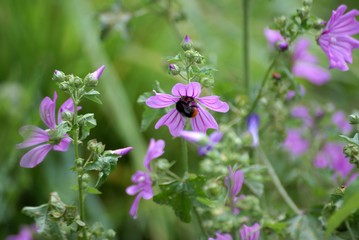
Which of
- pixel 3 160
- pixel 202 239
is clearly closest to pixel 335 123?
pixel 202 239

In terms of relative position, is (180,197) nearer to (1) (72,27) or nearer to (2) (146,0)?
(2) (146,0)

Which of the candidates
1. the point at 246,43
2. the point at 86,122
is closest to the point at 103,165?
the point at 86,122

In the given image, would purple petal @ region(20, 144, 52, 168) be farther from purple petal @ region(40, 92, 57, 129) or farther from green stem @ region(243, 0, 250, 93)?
green stem @ region(243, 0, 250, 93)

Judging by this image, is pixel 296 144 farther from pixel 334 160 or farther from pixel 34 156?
pixel 34 156

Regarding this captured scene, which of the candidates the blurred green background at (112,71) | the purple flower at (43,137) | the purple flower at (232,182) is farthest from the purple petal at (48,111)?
the blurred green background at (112,71)

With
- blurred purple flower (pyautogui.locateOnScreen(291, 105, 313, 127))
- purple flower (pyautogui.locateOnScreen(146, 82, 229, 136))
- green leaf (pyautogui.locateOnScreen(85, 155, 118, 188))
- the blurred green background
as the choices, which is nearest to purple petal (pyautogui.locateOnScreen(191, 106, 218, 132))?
purple flower (pyautogui.locateOnScreen(146, 82, 229, 136))

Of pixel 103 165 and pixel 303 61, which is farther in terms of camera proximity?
pixel 303 61
